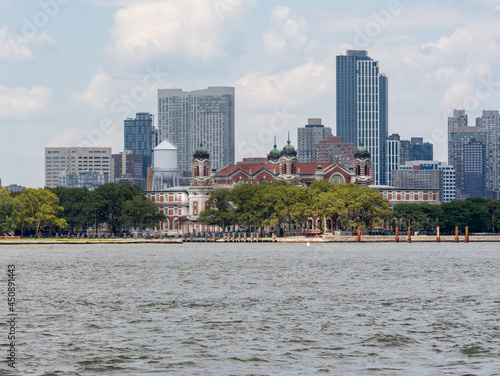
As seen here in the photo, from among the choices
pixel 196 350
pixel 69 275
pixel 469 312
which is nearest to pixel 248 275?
pixel 69 275

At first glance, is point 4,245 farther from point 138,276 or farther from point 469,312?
point 469,312

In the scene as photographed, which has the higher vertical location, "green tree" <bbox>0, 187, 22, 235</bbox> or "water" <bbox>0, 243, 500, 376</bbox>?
"green tree" <bbox>0, 187, 22, 235</bbox>

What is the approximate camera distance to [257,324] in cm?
5112

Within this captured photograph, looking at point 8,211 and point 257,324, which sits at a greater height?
point 8,211

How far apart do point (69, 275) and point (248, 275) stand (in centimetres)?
1638

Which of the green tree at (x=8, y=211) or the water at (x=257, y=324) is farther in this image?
the green tree at (x=8, y=211)

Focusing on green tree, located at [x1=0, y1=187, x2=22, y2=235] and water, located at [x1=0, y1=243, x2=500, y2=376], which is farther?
green tree, located at [x1=0, y1=187, x2=22, y2=235]

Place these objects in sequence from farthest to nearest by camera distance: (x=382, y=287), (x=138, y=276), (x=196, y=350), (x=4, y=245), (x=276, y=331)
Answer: (x=4, y=245) < (x=138, y=276) < (x=382, y=287) < (x=276, y=331) < (x=196, y=350)

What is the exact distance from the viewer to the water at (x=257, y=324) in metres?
39.7

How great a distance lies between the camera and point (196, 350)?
4303 centimetres

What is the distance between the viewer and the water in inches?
1564

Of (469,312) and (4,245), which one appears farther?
(4,245)

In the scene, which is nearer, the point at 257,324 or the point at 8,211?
the point at 257,324

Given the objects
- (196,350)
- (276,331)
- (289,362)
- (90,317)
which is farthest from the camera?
(90,317)
